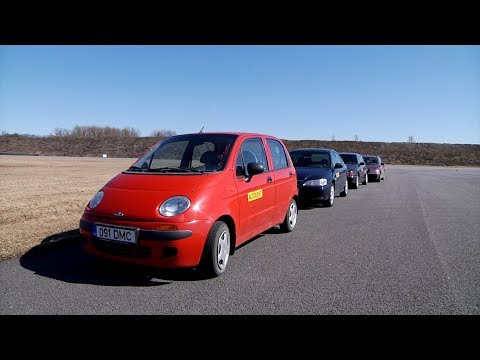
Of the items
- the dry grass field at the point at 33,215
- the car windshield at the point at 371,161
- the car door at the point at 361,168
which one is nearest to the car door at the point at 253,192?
the dry grass field at the point at 33,215

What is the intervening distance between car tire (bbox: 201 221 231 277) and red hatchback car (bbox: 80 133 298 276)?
0.04 ft

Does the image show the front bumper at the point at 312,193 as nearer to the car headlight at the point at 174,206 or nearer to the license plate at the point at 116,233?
the car headlight at the point at 174,206

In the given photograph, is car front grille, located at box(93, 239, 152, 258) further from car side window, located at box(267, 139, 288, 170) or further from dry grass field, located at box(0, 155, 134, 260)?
car side window, located at box(267, 139, 288, 170)

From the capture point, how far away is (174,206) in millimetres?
3936

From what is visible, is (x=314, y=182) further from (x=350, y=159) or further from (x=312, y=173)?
(x=350, y=159)

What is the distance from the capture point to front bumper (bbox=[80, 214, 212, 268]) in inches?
147

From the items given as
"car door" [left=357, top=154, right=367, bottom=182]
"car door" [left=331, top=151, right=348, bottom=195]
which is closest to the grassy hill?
"car door" [left=357, top=154, right=367, bottom=182]

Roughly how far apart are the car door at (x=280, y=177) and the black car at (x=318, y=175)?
9.44 feet

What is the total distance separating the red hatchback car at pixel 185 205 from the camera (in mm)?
3795

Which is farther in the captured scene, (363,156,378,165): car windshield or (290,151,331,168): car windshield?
(363,156,378,165): car windshield

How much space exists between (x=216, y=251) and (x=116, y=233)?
1.13m

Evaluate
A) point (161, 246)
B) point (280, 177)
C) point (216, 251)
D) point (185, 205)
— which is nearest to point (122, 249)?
point (161, 246)

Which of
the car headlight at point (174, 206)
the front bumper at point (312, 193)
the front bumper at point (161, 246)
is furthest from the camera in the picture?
the front bumper at point (312, 193)
